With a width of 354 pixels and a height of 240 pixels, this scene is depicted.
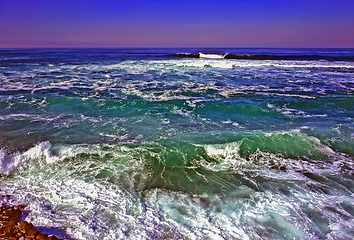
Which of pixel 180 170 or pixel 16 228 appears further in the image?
pixel 180 170

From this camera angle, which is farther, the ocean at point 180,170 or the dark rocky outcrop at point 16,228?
the ocean at point 180,170

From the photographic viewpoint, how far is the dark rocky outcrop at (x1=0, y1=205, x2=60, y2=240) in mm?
2896

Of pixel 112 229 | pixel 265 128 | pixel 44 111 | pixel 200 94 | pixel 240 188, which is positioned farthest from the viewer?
pixel 200 94

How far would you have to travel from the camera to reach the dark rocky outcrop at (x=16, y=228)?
A: 2896 millimetres

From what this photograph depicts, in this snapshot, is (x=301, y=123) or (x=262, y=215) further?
(x=301, y=123)

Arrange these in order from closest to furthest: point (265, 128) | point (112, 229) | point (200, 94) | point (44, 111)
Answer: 1. point (112, 229)
2. point (265, 128)
3. point (44, 111)
4. point (200, 94)

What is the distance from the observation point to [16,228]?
305 centimetres

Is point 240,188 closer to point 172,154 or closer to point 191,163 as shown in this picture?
point 191,163

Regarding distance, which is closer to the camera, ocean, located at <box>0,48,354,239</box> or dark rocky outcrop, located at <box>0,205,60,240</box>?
dark rocky outcrop, located at <box>0,205,60,240</box>

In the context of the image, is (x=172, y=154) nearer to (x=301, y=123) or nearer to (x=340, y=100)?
(x=301, y=123)

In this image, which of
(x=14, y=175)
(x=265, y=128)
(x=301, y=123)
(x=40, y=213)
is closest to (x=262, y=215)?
(x=40, y=213)

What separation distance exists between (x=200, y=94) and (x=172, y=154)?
7532mm

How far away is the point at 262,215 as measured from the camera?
346 centimetres

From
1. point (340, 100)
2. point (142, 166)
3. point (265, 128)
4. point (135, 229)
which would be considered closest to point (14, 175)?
point (142, 166)
